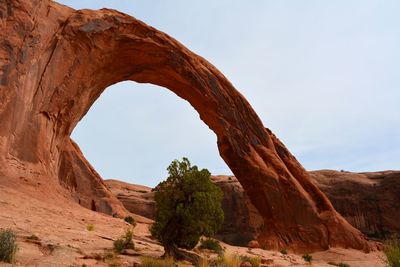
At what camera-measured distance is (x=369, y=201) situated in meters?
39.1

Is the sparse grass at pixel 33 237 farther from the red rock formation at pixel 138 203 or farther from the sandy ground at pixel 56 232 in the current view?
the red rock formation at pixel 138 203

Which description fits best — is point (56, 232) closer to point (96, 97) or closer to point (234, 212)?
point (96, 97)

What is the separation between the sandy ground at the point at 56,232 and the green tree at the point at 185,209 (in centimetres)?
67

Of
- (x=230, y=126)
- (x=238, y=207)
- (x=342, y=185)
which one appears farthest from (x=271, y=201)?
(x=342, y=185)

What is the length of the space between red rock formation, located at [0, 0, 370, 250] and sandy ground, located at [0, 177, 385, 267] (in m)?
2.01

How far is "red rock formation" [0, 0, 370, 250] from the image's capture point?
1677cm

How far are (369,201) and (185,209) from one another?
3437 cm

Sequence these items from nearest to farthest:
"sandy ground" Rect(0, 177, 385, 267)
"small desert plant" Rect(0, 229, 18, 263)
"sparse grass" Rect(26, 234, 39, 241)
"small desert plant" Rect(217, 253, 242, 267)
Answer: "small desert plant" Rect(0, 229, 18, 263)
"sandy ground" Rect(0, 177, 385, 267)
"sparse grass" Rect(26, 234, 39, 241)
"small desert plant" Rect(217, 253, 242, 267)

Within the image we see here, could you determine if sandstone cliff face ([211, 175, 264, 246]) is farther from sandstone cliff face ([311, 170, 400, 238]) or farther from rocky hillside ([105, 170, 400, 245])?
sandstone cliff face ([311, 170, 400, 238])

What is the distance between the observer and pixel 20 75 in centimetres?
1684

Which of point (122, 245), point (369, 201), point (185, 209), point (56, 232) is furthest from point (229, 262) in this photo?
point (369, 201)

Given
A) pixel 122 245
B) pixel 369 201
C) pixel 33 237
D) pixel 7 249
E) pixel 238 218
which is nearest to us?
pixel 7 249

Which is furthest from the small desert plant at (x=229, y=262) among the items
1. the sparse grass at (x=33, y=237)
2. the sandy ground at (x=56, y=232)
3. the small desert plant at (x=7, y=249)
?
the small desert plant at (x=7, y=249)

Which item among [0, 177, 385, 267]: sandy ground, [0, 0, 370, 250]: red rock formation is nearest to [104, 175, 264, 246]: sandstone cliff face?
[0, 0, 370, 250]: red rock formation
